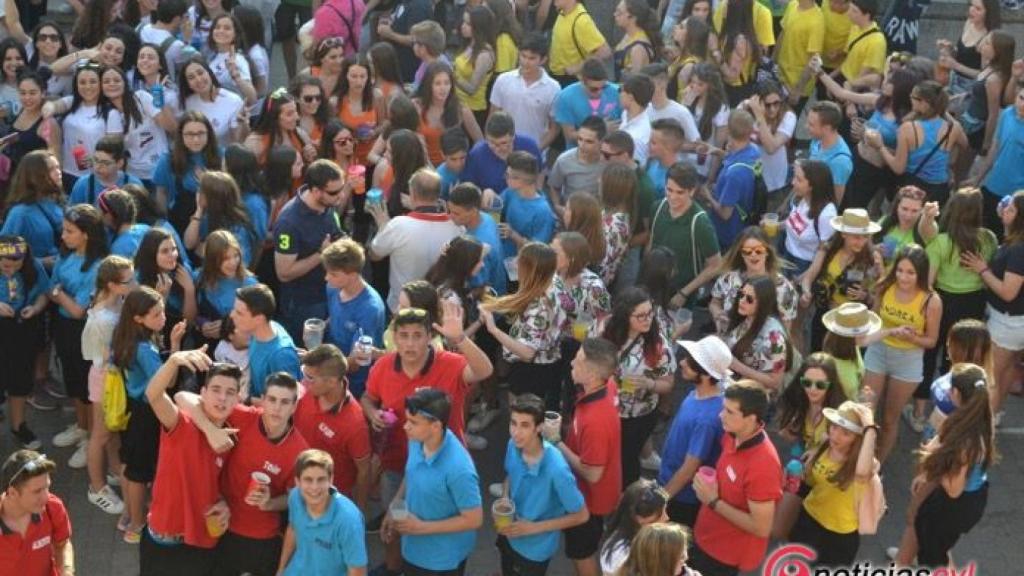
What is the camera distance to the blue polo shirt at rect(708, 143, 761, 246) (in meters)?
9.95

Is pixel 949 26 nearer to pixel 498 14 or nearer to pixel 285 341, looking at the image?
pixel 498 14

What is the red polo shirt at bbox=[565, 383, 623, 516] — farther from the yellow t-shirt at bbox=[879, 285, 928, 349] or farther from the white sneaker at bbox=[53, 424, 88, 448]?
the white sneaker at bbox=[53, 424, 88, 448]

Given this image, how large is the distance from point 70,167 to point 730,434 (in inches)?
219

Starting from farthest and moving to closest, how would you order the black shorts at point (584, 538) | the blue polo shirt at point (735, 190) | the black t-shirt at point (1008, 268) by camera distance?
the blue polo shirt at point (735, 190)
the black t-shirt at point (1008, 268)
the black shorts at point (584, 538)

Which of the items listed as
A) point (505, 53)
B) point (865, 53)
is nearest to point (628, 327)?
point (505, 53)

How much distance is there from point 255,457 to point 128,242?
2.31 m

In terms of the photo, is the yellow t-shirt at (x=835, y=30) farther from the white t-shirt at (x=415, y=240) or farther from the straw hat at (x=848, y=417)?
the straw hat at (x=848, y=417)

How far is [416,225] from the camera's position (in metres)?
8.86

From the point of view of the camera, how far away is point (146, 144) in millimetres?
10398

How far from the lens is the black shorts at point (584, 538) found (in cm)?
746

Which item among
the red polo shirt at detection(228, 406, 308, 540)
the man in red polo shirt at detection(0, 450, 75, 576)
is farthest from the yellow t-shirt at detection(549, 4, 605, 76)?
the man in red polo shirt at detection(0, 450, 75, 576)

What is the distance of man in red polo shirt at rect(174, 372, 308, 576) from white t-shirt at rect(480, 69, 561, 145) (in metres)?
4.73

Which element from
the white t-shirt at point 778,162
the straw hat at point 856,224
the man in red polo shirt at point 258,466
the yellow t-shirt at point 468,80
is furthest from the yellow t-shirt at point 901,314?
the yellow t-shirt at point 468,80

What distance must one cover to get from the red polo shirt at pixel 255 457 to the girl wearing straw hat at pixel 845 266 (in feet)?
12.3
